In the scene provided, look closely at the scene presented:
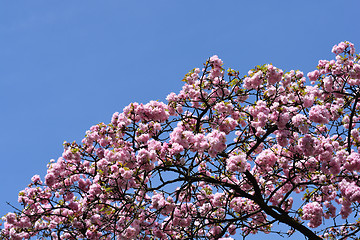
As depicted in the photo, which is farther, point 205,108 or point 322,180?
point 205,108

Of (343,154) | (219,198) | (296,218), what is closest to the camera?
(343,154)

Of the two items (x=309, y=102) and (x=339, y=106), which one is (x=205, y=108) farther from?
(x=339, y=106)

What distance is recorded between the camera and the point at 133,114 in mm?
8227

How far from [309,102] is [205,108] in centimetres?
263

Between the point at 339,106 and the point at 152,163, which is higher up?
the point at 339,106

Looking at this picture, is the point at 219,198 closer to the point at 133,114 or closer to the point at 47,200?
the point at 133,114

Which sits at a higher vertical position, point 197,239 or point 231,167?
point 231,167

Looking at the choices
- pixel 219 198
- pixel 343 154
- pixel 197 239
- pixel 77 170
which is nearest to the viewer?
pixel 343 154

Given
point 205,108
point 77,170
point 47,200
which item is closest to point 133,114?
point 205,108

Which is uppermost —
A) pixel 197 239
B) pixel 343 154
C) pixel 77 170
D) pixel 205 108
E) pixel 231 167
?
pixel 205 108

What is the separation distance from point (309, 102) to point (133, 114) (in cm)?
383

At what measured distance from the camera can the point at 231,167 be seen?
6484 mm

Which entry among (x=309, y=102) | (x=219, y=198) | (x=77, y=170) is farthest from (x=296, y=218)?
(x=77, y=170)

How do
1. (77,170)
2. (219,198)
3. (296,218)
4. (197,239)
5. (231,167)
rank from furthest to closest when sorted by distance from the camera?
(77,170)
(219,198)
(296,218)
(197,239)
(231,167)
